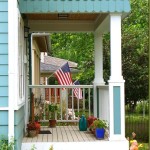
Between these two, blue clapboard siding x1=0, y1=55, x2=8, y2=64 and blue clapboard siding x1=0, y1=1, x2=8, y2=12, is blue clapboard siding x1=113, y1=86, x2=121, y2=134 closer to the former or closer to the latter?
blue clapboard siding x1=0, y1=55, x2=8, y2=64

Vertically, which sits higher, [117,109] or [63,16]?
[63,16]

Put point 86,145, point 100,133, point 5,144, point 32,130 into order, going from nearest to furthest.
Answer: point 5,144 → point 86,145 → point 100,133 → point 32,130

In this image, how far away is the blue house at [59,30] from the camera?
5.79 metres

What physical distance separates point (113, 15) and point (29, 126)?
2.47 m

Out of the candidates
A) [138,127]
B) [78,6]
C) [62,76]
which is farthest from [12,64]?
[138,127]

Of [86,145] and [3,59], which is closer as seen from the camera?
[3,59]

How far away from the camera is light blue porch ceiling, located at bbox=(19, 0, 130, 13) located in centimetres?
686

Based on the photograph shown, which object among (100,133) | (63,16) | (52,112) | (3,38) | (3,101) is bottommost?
(100,133)

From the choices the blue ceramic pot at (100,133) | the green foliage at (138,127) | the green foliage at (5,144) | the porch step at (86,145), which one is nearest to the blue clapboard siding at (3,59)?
the green foliage at (5,144)

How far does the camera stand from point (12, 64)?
5770 millimetres

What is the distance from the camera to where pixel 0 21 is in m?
5.85

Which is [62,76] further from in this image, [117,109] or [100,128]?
[117,109]

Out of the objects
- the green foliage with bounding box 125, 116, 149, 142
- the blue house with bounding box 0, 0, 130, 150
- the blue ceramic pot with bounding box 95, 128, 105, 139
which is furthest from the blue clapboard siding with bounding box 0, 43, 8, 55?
the green foliage with bounding box 125, 116, 149, 142

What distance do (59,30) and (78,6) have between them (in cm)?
259
